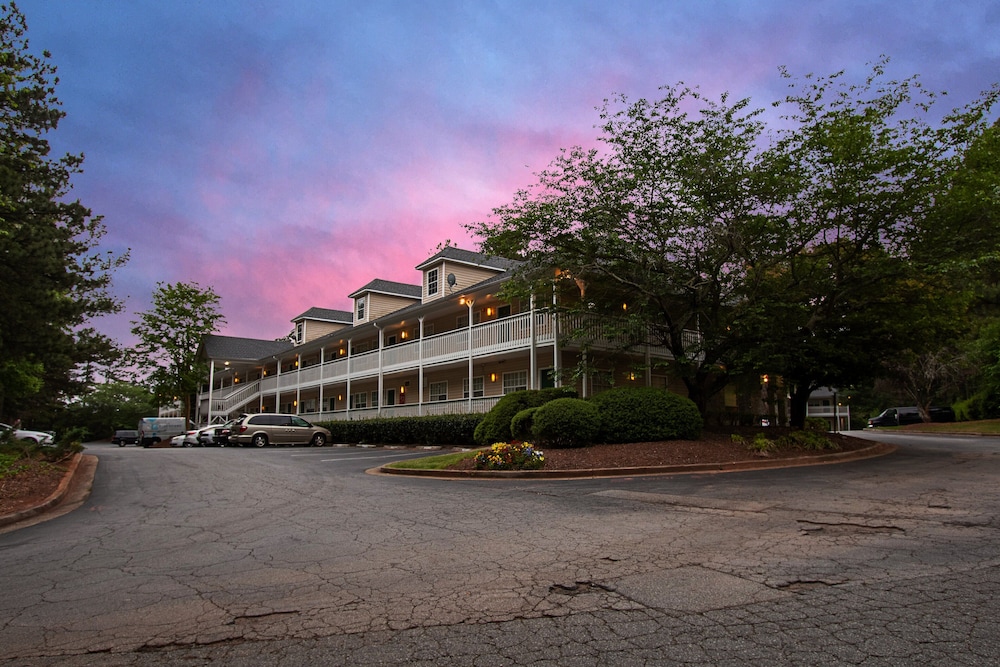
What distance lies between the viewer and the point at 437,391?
1240 inches

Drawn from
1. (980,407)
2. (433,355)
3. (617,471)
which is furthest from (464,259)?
(980,407)

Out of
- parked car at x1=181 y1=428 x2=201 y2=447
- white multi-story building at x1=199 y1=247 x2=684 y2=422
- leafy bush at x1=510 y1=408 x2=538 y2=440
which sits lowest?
parked car at x1=181 y1=428 x2=201 y2=447

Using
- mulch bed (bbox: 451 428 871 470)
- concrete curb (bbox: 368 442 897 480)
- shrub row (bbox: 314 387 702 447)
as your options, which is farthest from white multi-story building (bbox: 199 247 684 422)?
concrete curb (bbox: 368 442 897 480)

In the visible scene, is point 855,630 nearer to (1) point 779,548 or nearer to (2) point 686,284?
(1) point 779,548

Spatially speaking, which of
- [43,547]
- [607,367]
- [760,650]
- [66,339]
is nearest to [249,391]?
[66,339]

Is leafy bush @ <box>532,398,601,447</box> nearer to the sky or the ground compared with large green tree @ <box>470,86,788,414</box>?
nearer to the ground

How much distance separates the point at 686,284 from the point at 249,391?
114ft

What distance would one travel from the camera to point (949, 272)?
50.0ft

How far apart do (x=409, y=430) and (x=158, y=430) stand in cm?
2342

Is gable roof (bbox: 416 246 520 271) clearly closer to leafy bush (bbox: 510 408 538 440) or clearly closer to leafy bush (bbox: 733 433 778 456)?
leafy bush (bbox: 510 408 538 440)

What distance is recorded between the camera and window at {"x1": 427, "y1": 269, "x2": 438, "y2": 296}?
1298 inches

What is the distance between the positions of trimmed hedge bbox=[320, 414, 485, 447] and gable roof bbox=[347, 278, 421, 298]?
8.82m

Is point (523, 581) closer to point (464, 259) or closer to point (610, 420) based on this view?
point (610, 420)

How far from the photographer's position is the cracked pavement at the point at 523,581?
3.47 metres
